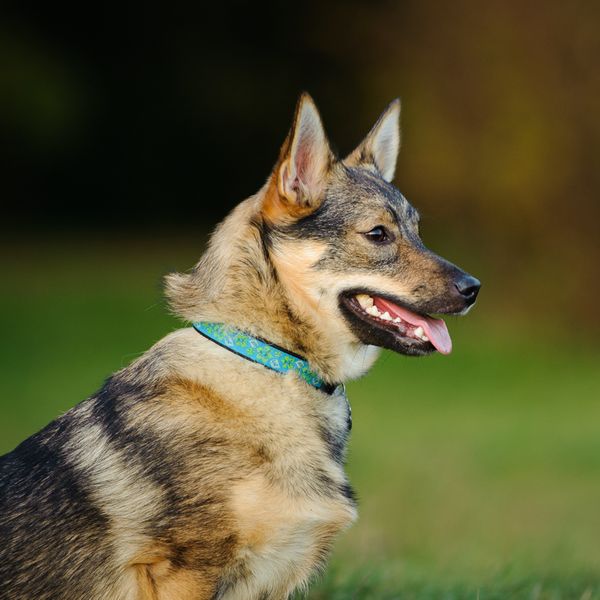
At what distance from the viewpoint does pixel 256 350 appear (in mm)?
4176

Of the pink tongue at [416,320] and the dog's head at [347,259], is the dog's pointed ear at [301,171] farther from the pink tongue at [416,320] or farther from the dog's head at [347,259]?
the pink tongue at [416,320]

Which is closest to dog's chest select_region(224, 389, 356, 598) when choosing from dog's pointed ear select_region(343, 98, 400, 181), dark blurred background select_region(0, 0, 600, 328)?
dog's pointed ear select_region(343, 98, 400, 181)

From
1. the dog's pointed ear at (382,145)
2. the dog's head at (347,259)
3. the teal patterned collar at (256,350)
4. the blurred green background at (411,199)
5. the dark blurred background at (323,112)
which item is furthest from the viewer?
the dark blurred background at (323,112)

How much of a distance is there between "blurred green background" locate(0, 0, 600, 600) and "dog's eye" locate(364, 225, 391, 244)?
871mm

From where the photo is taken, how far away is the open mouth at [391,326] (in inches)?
170

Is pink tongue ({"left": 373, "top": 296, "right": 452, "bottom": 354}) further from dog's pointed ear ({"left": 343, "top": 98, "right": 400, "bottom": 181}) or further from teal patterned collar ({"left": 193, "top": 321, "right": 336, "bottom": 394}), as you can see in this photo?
dog's pointed ear ({"left": 343, "top": 98, "right": 400, "bottom": 181})

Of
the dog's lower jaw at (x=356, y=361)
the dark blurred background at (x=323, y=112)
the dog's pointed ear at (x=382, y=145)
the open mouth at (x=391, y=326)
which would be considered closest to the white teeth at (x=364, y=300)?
the open mouth at (x=391, y=326)

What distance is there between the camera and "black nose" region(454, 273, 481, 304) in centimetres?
441

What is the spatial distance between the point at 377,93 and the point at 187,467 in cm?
1822

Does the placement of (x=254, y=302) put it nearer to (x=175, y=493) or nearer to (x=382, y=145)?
(x=175, y=493)

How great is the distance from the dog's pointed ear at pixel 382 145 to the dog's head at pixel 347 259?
51 centimetres

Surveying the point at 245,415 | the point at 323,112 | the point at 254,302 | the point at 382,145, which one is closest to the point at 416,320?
the point at 254,302

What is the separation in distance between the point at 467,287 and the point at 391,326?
339 millimetres

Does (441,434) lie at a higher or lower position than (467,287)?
lower
